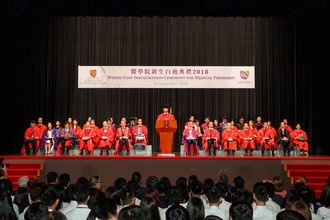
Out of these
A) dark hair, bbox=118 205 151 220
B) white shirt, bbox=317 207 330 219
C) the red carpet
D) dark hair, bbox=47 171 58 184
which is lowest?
the red carpet

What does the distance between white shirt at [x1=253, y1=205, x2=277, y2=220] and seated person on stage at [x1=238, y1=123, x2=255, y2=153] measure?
9.03 meters

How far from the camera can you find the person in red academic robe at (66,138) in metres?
12.8

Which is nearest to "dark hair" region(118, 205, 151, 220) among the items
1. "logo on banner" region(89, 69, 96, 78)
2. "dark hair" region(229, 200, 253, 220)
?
"dark hair" region(229, 200, 253, 220)

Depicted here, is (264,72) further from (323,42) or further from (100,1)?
(100,1)

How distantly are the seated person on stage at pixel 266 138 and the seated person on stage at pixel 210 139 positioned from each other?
120cm

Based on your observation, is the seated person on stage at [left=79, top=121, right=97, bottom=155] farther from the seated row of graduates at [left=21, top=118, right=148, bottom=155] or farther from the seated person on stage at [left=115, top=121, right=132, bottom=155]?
the seated person on stage at [left=115, top=121, right=132, bottom=155]

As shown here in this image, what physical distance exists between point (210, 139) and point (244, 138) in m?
0.98

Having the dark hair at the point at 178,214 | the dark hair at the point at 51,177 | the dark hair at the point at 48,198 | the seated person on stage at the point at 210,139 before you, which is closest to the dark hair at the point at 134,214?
the dark hair at the point at 178,214

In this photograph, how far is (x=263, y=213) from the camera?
13.5 feet

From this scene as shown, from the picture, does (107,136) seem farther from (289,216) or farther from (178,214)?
(289,216)

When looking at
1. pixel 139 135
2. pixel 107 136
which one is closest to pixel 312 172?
pixel 139 135

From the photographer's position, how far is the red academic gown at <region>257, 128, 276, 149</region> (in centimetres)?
1298

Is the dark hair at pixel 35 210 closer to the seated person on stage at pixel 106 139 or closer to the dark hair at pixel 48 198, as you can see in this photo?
the dark hair at pixel 48 198

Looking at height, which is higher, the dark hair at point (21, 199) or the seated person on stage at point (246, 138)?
the seated person on stage at point (246, 138)
